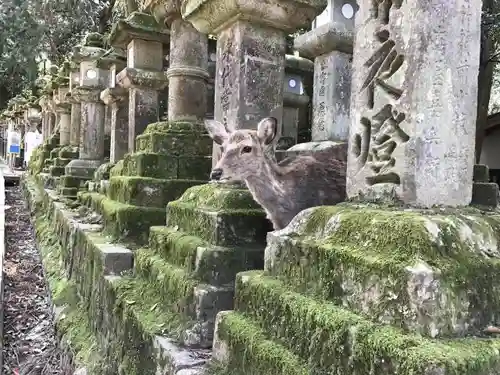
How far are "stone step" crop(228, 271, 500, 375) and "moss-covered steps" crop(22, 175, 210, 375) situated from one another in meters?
0.72

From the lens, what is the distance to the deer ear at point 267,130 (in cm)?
336

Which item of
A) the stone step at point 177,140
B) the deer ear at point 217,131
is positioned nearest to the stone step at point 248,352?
the deer ear at point 217,131

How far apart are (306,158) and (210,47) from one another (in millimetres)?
3747

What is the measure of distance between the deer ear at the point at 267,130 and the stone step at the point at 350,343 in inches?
46.9

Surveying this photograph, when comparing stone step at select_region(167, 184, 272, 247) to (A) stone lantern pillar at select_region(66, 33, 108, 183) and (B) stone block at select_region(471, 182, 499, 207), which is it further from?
(A) stone lantern pillar at select_region(66, 33, 108, 183)

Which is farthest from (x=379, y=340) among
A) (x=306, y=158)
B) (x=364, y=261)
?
(x=306, y=158)

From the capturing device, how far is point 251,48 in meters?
4.06

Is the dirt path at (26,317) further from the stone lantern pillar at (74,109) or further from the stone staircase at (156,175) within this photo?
the stone lantern pillar at (74,109)

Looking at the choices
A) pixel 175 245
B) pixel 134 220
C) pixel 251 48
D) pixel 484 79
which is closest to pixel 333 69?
pixel 251 48

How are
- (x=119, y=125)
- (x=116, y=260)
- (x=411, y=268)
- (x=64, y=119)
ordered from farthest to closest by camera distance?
1. (x=64, y=119)
2. (x=119, y=125)
3. (x=116, y=260)
4. (x=411, y=268)

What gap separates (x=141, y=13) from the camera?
6.53m

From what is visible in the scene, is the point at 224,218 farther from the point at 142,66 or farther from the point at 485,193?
the point at 142,66

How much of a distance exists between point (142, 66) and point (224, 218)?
12.7ft

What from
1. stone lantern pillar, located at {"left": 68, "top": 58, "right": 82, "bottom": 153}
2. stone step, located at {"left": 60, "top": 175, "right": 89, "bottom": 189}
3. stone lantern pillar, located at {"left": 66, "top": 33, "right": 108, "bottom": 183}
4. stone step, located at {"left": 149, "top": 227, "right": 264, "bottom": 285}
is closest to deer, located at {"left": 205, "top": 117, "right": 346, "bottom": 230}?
stone step, located at {"left": 149, "top": 227, "right": 264, "bottom": 285}
